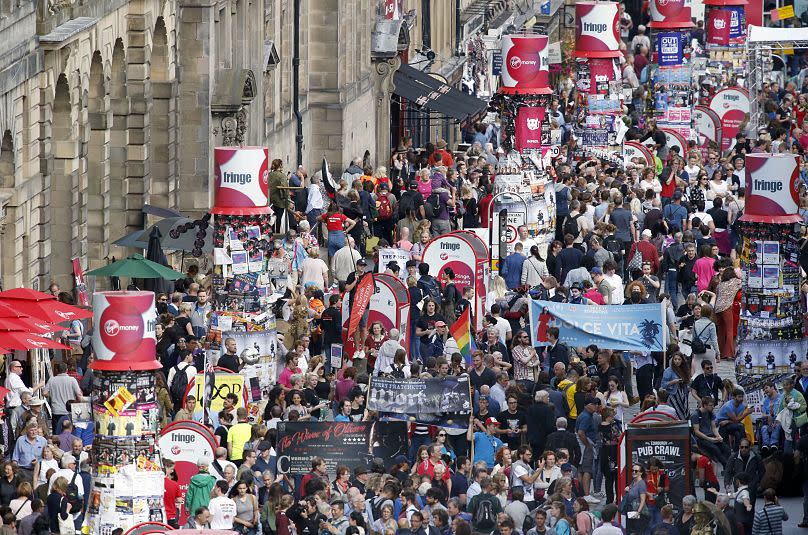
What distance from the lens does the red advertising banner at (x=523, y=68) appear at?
49.8 metres

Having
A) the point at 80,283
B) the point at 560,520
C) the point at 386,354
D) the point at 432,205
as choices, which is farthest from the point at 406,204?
the point at 560,520

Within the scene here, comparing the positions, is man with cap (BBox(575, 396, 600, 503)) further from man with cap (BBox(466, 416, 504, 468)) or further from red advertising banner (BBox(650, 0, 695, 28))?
red advertising banner (BBox(650, 0, 695, 28))

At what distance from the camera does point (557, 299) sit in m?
36.2

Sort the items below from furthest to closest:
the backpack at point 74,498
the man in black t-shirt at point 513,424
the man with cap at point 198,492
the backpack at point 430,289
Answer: the backpack at point 430,289 < the man in black t-shirt at point 513,424 < the man with cap at point 198,492 < the backpack at point 74,498

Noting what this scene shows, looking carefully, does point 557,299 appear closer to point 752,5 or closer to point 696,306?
point 696,306

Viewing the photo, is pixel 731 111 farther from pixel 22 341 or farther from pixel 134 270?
pixel 22 341

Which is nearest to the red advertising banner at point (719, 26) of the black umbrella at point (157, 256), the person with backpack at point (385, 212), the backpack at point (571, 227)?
the person with backpack at point (385, 212)

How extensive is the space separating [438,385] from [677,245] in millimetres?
10844

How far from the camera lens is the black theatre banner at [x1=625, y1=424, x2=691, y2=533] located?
28.8 m

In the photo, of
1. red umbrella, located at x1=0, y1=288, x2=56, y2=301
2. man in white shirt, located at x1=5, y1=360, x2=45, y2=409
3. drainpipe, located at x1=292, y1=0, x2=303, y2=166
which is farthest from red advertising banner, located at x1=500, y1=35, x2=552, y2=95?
man in white shirt, located at x1=5, y1=360, x2=45, y2=409

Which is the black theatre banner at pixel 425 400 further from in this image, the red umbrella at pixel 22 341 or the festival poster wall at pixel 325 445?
the red umbrella at pixel 22 341

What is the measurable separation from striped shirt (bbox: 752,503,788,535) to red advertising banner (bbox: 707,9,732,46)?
142 feet

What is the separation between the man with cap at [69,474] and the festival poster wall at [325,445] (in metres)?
2.32

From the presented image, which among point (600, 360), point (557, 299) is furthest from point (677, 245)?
point (600, 360)
